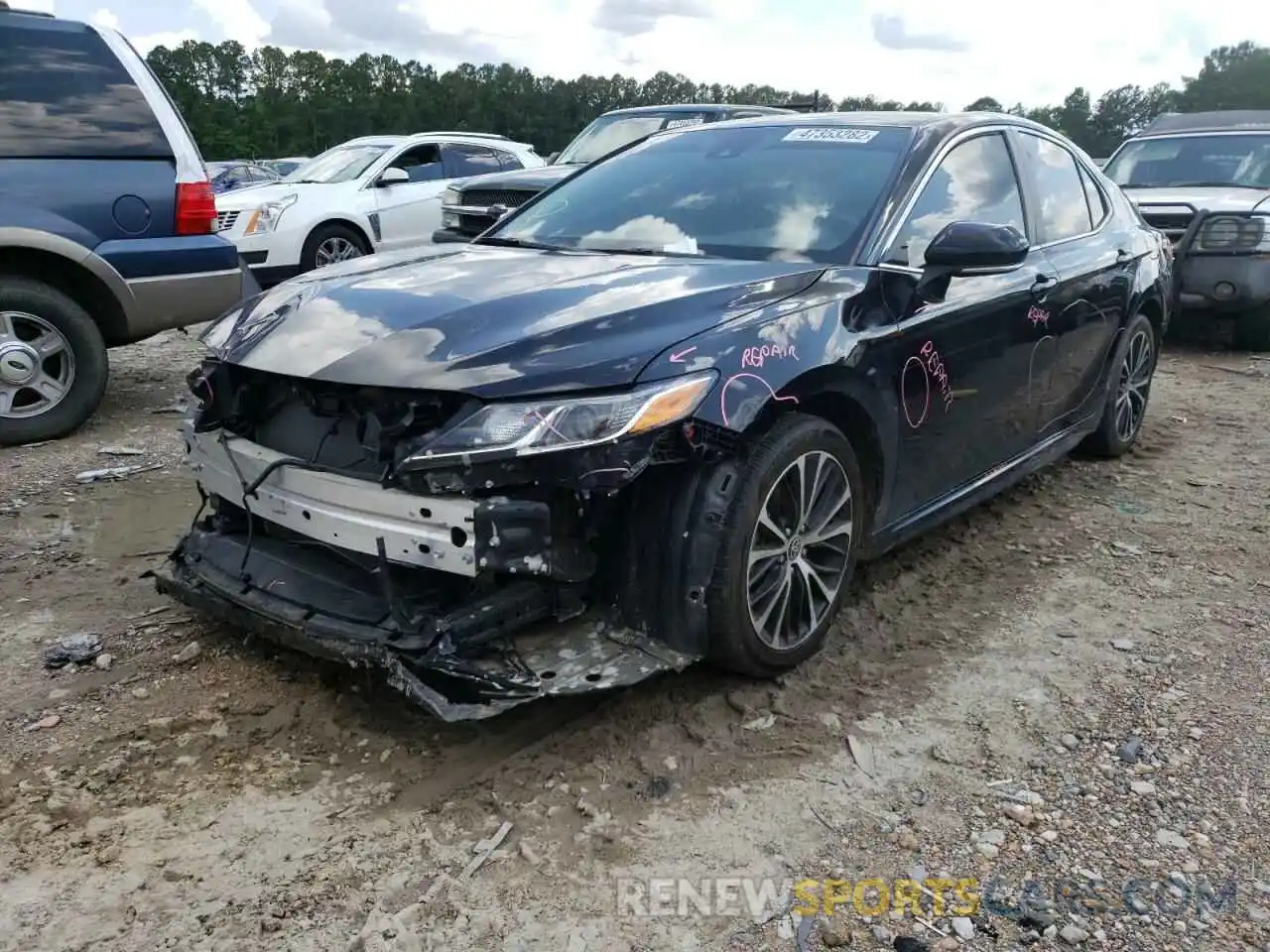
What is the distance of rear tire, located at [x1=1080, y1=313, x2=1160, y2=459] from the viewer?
5.30m

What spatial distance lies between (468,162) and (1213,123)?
757 cm

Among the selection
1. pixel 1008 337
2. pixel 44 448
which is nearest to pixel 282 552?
pixel 1008 337

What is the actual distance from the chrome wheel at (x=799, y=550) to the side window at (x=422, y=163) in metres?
8.91

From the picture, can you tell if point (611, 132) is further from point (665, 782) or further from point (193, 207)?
point (665, 782)

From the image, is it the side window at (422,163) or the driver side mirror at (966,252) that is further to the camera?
the side window at (422,163)

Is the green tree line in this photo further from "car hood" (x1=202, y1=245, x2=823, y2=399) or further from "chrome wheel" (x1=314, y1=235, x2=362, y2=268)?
"car hood" (x1=202, y1=245, x2=823, y2=399)

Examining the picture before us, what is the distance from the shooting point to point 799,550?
3.19 m

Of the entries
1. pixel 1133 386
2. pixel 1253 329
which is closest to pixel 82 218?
pixel 1133 386

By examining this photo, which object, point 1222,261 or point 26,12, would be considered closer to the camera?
point 26,12

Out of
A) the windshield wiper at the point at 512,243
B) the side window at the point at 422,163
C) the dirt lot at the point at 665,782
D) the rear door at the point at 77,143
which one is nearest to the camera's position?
the dirt lot at the point at 665,782

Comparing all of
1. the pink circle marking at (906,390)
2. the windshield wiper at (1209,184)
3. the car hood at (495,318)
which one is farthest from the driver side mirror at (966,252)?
the windshield wiper at (1209,184)

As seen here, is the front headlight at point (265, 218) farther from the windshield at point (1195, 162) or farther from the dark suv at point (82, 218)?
the windshield at point (1195, 162)

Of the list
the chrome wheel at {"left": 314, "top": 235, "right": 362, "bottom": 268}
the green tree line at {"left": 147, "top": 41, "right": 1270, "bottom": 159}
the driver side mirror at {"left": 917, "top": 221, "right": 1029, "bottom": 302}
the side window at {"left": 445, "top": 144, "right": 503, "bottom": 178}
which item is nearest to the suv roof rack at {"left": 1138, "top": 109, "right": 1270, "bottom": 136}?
the side window at {"left": 445, "top": 144, "right": 503, "bottom": 178}

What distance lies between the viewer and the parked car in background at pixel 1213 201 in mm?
8414
